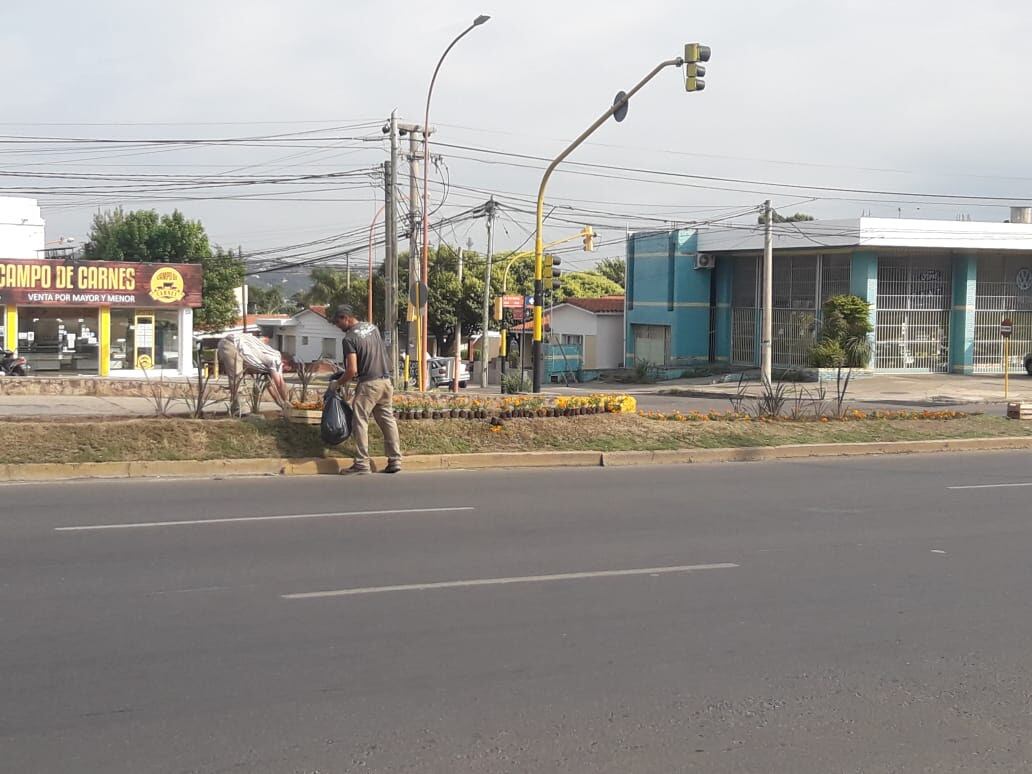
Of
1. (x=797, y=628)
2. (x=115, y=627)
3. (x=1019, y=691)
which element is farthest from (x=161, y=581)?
(x=1019, y=691)

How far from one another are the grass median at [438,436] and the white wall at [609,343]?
127 feet

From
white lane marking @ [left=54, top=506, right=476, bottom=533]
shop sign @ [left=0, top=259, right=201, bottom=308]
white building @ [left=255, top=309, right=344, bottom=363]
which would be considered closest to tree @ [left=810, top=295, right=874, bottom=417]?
shop sign @ [left=0, top=259, right=201, bottom=308]

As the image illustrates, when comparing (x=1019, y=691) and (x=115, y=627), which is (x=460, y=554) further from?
(x=1019, y=691)

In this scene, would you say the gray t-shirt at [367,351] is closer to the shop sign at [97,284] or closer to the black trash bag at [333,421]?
the black trash bag at [333,421]

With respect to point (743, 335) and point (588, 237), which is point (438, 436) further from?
point (743, 335)

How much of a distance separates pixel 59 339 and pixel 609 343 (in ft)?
91.2

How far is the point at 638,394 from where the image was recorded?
3788cm

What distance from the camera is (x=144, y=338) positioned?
40.8 metres

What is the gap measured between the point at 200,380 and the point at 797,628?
9.77 metres

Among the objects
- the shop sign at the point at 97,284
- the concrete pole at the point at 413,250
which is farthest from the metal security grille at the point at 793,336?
the shop sign at the point at 97,284

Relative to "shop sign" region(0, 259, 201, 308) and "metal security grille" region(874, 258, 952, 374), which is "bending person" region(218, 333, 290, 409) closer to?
"shop sign" region(0, 259, 201, 308)

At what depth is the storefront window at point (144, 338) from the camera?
40375 mm

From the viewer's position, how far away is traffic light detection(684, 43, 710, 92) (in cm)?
1912

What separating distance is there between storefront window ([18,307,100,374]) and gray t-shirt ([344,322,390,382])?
96.0 feet
